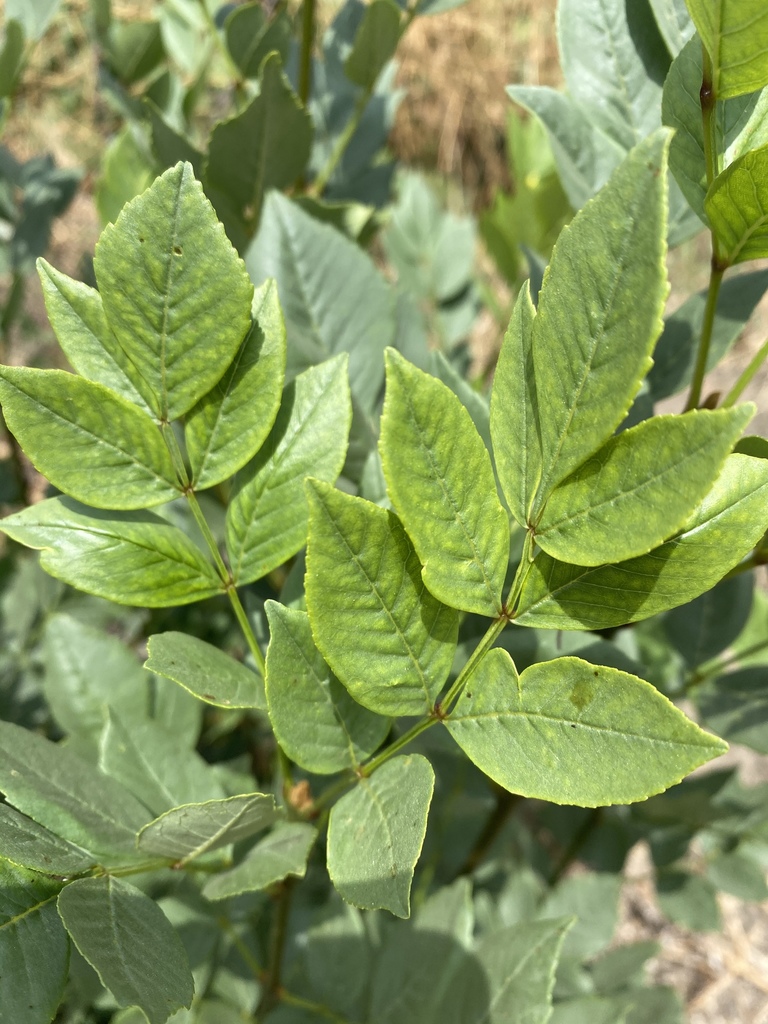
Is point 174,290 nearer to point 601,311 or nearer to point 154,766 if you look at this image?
point 601,311

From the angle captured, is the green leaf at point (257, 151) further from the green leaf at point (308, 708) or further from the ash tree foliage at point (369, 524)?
the green leaf at point (308, 708)

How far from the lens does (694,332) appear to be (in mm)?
623

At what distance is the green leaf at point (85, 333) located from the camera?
0.44m

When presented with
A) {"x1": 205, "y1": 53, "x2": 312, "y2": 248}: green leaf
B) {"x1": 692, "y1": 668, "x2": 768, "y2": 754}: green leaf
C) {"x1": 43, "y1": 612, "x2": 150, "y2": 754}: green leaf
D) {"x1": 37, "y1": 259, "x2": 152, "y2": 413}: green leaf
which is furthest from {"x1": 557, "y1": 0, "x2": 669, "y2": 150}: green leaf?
{"x1": 43, "y1": 612, "x2": 150, "y2": 754}: green leaf

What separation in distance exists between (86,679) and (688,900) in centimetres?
75

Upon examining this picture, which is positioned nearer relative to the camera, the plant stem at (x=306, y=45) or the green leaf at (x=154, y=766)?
the green leaf at (x=154, y=766)

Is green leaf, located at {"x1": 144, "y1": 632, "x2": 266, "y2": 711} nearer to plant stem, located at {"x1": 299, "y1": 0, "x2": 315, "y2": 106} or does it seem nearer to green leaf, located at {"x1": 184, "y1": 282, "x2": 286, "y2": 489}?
green leaf, located at {"x1": 184, "y1": 282, "x2": 286, "y2": 489}

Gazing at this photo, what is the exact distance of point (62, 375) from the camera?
1.38 ft

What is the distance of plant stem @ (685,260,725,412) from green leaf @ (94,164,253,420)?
0.86ft

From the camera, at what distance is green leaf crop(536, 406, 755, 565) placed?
0.32 m

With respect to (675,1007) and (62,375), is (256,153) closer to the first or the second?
(62,375)

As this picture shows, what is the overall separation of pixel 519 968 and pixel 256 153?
656mm

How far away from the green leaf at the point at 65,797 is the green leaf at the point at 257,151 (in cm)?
42

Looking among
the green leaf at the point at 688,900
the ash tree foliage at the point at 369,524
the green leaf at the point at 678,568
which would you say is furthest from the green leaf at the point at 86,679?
the green leaf at the point at 688,900
